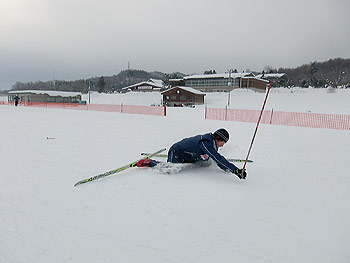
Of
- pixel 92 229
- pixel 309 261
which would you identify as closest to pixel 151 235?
pixel 92 229

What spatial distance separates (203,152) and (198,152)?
5.7 inches

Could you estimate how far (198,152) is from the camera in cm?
502

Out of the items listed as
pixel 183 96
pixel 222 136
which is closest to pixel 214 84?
pixel 183 96

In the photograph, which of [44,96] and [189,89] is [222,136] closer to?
[189,89]

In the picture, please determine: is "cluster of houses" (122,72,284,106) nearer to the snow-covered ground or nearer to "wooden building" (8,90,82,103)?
"wooden building" (8,90,82,103)

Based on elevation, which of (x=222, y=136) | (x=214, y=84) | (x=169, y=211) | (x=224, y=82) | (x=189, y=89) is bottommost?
(x=169, y=211)

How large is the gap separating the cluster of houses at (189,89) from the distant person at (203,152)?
4064 centimetres

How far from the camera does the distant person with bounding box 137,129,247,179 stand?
4691 millimetres

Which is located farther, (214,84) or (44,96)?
(214,84)

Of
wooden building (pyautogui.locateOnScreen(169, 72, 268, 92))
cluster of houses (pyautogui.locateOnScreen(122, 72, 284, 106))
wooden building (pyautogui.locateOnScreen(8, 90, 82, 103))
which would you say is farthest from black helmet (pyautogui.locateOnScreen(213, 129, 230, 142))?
wooden building (pyautogui.locateOnScreen(169, 72, 268, 92))

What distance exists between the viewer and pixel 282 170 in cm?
598

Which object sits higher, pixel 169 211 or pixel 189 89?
pixel 189 89

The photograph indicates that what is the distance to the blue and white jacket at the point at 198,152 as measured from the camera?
15.5 feet

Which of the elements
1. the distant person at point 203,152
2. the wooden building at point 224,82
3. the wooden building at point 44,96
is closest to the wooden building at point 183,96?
the wooden building at point 224,82
